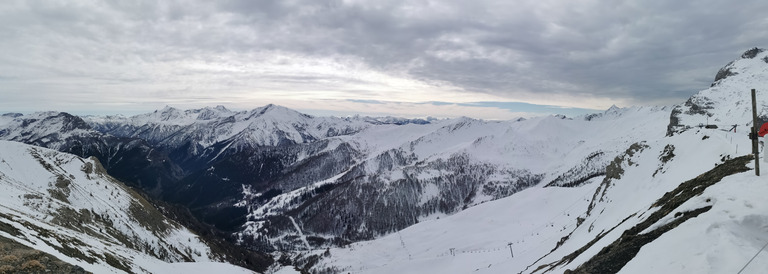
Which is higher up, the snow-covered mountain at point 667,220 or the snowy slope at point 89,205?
the snow-covered mountain at point 667,220

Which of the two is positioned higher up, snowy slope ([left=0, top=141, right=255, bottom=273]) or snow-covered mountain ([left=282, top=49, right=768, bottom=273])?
snow-covered mountain ([left=282, top=49, right=768, bottom=273])

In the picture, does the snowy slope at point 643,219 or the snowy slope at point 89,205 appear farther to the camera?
the snowy slope at point 89,205

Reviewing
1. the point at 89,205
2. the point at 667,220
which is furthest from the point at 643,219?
the point at 89,205

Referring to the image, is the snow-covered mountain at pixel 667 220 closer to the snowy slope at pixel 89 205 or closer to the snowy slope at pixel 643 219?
the snowy slope at pixel 643 219

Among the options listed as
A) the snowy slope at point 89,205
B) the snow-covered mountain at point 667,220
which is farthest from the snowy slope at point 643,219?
the snowy slope at point 89,205

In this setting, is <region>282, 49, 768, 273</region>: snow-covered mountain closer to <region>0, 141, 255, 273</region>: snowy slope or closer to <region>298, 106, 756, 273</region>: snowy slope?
<region>298, 106, 756, 273</region>: snowy slope

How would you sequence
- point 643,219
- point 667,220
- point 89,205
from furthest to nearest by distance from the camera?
1. point 89,205
2. point 643,219
3. point 667,220

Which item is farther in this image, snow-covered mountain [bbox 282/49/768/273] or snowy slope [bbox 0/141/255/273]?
snowy slope [bbox 0/141/255/273]

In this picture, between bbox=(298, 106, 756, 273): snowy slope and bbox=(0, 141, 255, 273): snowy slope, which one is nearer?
→ bbox=(298, 106, 756, 273): snowy slope

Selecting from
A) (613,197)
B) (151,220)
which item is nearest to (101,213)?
(151,220)

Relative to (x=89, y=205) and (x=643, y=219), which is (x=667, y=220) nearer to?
(x=643, y=219)

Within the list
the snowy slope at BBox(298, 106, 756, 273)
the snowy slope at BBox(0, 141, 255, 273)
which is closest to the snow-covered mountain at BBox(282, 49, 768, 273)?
the snowy slope at BBox(298, 106, 756, 273)
